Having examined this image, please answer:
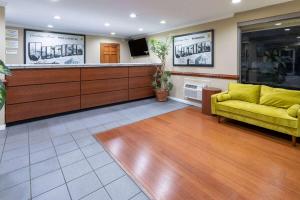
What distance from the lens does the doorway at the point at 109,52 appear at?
7652mm

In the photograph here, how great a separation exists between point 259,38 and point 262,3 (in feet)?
2.50

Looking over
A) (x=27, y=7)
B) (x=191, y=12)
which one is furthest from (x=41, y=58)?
(x=191, y=12)

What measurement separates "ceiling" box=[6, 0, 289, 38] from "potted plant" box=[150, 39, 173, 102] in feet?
2.53

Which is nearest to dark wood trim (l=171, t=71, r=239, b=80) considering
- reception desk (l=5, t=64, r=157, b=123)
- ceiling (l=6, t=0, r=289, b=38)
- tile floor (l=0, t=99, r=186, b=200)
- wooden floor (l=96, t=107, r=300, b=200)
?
reception desk (l=5, t=64, r=157, b=123)

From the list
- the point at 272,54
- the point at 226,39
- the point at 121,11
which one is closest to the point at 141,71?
the point at 121,11

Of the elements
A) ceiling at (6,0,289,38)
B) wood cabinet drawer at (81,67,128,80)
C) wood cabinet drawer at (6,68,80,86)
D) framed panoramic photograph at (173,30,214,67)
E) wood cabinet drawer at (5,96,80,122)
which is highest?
ceiling at (6,0,289,38)

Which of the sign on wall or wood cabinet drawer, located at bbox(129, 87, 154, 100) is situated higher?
the sign on wall

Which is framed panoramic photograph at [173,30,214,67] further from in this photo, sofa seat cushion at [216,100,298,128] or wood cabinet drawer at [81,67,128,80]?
wood cabinet drawer at [81,67,128,80]

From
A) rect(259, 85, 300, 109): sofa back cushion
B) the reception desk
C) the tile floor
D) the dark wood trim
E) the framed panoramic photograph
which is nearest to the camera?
the tile floor

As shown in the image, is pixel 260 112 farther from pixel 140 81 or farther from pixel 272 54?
pixel 140 81

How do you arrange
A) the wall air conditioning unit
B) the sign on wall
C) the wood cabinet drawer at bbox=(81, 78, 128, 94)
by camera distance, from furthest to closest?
the sign on wall → the wall air conditioning unit → the wood cabinet drawer at bbox=(81, 78, 128, 94)

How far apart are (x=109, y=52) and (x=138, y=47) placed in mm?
1280

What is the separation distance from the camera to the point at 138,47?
25.0ft

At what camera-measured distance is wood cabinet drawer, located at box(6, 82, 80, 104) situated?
3.63 m
